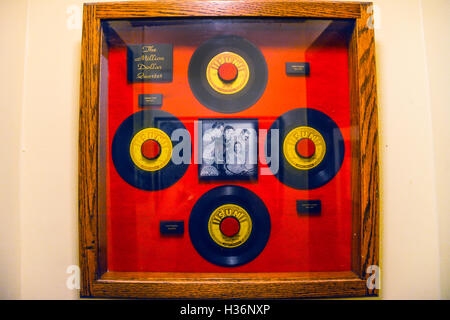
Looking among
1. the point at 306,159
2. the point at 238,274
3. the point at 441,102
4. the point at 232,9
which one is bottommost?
the point at 238,274

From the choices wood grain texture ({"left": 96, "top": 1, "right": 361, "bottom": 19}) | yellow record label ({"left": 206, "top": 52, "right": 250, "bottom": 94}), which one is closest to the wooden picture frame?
wood grain texture ({"left": 96, "top": 1, "right": 361, "bottom": 19})

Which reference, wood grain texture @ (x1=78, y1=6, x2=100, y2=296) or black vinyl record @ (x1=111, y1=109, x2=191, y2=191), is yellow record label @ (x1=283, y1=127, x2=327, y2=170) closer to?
black vinyl record @ (x1=111, y1=109, x2=191, y2=191)

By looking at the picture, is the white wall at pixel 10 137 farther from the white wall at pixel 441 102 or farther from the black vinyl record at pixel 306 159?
the white wall at pixel 441 102

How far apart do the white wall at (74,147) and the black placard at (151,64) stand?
0.54ft

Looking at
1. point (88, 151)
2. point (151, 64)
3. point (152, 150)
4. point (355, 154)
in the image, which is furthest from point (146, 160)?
point (355, 154)

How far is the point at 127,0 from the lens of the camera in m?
0.70

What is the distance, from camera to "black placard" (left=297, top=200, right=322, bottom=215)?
682 millimetres

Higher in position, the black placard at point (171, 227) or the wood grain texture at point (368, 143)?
the wood grain texture at point (368, 143)

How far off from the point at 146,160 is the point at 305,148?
1.37 feet

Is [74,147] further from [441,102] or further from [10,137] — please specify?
[441,102]

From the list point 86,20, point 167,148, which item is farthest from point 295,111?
point 86,20

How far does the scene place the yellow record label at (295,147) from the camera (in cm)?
68

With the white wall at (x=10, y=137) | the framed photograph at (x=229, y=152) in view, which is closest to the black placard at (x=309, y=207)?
the framed photograph at (x=229, y=152)

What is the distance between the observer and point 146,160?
0.69 m
